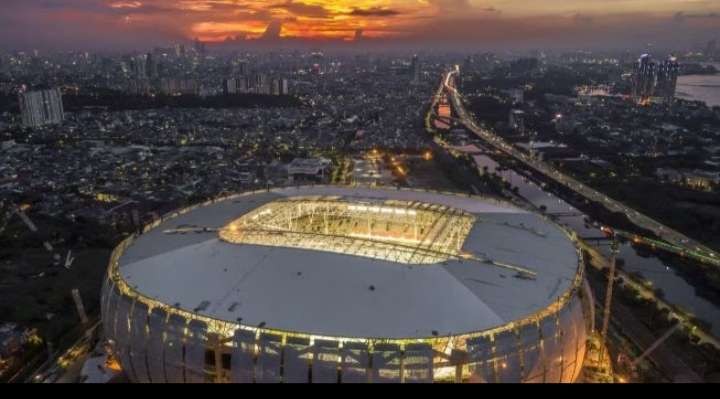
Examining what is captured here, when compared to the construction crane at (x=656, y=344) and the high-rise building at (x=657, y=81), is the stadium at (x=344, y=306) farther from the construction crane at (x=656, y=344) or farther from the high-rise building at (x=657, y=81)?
the high-rise building at (x=657, y=81)

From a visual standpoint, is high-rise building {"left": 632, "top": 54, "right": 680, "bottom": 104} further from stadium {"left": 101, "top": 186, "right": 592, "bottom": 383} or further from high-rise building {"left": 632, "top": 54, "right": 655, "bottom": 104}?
stadium {"left": 101, "top": 186, "right": 592, "bottom": 383}

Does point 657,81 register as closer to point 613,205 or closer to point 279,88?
point 279,88

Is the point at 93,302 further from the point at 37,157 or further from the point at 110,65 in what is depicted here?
the point at 110,65

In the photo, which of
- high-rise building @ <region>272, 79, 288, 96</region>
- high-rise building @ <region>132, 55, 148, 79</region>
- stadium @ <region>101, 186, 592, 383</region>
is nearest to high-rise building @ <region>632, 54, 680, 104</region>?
high-rise building @ <region>272, 79, 288, 96</region>

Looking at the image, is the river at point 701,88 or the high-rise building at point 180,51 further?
the high-rise building at point 180,51

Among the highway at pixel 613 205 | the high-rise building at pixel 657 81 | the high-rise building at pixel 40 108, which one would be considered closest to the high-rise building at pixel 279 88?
the high-rise building at pixel 40 108
